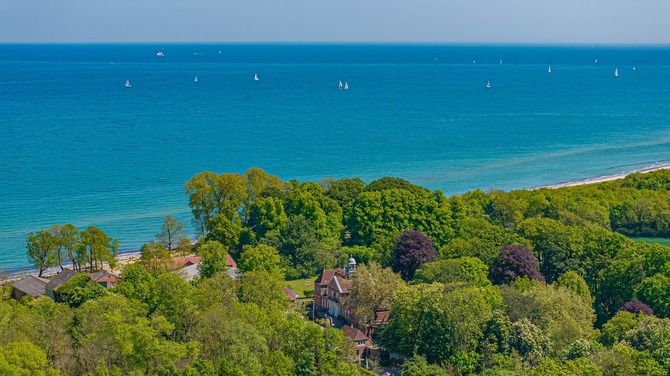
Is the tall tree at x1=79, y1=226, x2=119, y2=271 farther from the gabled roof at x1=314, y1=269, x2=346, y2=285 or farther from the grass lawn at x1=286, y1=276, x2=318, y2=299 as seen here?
the gabled roof at x1=314, y1=269, x2=346, y2=285

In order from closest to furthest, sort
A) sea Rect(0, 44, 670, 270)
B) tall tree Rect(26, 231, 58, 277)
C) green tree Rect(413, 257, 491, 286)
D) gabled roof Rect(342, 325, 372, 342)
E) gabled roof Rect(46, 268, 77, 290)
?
gabled roof Rect(342, 325, 372, 342) → green tree Rect(413, 257, 491, 286) → gabled roof Rect(46, 268, 77, 290) → tall tree Rect(26, 231, 58, 277) → sea Rect(0, 44, 670, 270)

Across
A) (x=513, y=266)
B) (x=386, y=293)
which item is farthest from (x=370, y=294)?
(x=513, y=266)

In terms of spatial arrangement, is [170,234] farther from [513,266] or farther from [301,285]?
[513,266]

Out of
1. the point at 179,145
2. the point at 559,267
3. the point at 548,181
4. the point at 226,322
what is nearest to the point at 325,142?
the point at 179,145

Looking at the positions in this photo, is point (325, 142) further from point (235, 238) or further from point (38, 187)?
point (235, 238)

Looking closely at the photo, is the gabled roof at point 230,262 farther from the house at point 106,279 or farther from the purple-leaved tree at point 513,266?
Answer: the purple-leaved tree at point 513,266

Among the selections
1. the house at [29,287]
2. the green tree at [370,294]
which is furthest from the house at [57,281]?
the green tree at [370,294]

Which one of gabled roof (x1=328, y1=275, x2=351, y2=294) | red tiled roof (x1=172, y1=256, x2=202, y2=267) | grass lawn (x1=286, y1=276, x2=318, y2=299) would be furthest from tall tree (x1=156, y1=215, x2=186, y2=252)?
gabled roof (x1=328, y1=275, x2=351, y2=294)
